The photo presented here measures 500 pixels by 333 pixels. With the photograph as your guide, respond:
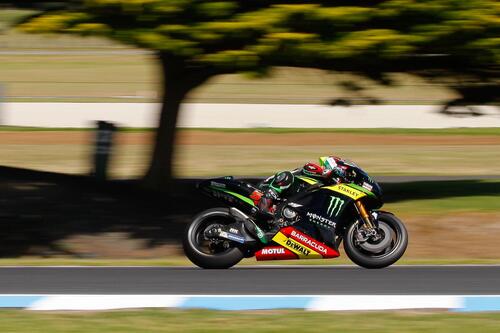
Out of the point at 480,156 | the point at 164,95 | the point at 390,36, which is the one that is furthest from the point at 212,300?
the point at 480,156

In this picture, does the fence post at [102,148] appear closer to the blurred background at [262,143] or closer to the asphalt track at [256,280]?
the blurred background at [262,143]

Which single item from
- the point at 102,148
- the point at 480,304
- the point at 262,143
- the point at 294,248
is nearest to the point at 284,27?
the point at 294,248

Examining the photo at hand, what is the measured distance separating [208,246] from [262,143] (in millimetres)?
17156

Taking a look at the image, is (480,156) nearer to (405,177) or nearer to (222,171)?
(405,177)

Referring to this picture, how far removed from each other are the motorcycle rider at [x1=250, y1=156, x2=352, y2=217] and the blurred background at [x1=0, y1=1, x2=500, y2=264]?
6.53 ft

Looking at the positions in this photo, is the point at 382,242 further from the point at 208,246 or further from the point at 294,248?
the point at 208,246

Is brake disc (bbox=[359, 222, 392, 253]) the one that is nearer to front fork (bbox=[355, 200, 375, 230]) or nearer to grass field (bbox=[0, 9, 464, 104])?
front fork (bbox=[355, 200, 375, 230])

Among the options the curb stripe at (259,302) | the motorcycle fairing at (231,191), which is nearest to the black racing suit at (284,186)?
the motorcycle fairing at (231,191)

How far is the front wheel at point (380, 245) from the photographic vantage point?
1052cm

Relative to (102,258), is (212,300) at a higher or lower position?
higher

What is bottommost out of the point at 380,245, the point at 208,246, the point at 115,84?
the point at 115,84

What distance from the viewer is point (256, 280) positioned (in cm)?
988

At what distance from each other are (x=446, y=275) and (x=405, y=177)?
453 inches

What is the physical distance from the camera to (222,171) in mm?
23062
